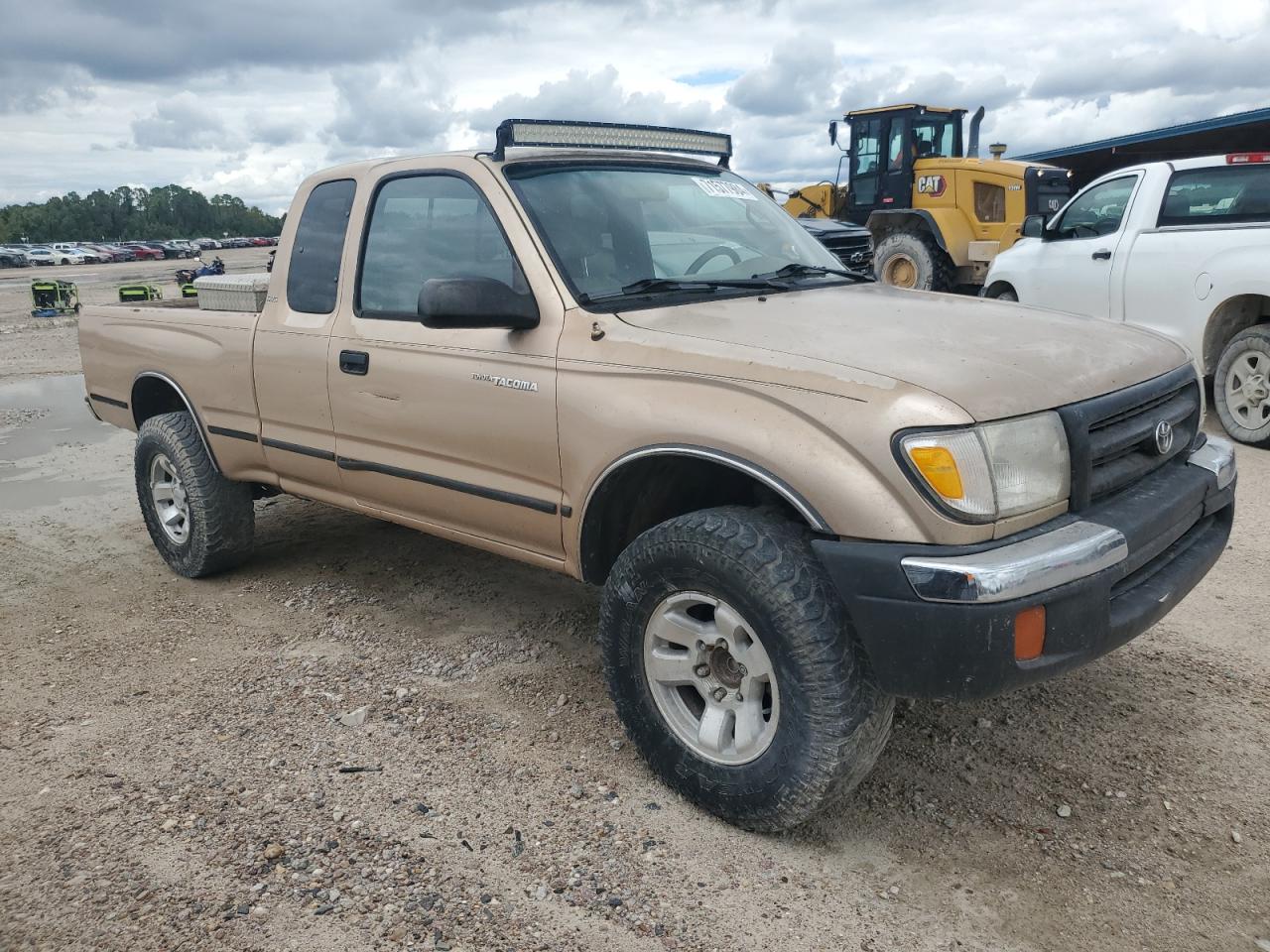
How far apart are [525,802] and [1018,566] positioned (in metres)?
1.59

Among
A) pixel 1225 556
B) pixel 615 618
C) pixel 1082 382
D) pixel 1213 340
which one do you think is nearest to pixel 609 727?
pixel 615 618

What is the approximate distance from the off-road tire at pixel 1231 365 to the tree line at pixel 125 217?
98.9 m

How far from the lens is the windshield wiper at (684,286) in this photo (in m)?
3.33

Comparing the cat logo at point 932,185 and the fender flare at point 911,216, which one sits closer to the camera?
the fender flare at point 911,216

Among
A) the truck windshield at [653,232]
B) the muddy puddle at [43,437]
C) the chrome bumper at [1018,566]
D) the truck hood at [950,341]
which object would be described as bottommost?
the muddy puddle at [43,437]

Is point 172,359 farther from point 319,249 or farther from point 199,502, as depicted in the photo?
point 319,249

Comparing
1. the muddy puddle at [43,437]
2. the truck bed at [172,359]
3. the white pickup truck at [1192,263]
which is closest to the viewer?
the truck bed at [172,359]

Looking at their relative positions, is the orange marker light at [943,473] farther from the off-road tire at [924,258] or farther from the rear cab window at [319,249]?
the off-road tire at [924,258]

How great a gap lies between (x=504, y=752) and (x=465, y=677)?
0.62 meters

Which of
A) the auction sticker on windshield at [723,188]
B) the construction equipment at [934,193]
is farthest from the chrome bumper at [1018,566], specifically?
the construction equipment at [934,193]

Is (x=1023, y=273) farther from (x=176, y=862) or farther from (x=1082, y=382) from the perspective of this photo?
(x=176, y=862)

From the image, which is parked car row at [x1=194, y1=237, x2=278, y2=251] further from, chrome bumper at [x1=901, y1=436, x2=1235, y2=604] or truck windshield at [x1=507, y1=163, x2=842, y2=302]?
chrome bumper at [x1=901, y1=436, x2=1235, y2=604]

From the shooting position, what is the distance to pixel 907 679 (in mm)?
2500

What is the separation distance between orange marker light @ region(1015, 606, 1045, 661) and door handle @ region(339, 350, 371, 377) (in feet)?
8.18
